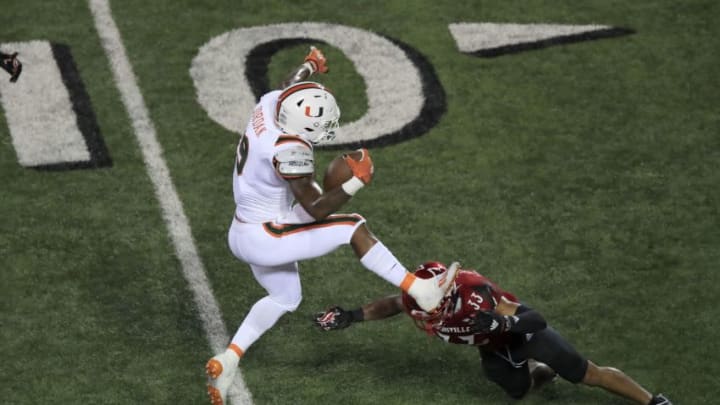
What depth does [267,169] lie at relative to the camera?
7488 mm

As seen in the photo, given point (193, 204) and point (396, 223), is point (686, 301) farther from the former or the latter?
point (193, 204)

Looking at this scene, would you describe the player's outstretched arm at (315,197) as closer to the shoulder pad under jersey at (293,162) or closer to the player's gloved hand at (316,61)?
the shoulder pad under jersey at (293,162)

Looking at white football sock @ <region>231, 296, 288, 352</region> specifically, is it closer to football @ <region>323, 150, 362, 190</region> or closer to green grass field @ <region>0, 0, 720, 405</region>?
green grass field @ <region>0, 0, 720, 405</region>

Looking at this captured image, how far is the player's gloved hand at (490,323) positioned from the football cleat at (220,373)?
137cm

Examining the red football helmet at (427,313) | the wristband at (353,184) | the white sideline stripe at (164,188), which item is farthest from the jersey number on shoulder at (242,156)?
the white sideline stripe at (164,188)

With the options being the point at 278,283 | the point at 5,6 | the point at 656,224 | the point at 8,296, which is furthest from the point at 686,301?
the point at 5,6

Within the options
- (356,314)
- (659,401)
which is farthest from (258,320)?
(659,401)

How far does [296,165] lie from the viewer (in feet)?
23.9

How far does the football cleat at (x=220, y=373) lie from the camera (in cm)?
764

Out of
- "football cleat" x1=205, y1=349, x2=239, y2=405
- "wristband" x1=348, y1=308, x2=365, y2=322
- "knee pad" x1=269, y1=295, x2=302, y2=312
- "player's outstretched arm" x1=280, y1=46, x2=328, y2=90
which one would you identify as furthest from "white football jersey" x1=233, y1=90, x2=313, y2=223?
"football cleat" x1=205, y1=349, x2=239, y2=405

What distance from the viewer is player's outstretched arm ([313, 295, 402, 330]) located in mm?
7746

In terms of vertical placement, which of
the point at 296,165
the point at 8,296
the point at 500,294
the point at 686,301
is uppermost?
the point at 296,165

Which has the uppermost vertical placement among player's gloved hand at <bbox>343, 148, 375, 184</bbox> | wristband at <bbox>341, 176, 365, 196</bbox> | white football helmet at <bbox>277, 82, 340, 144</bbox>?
white football helmet at <bbox>277, 82, 340, 144</bbox>

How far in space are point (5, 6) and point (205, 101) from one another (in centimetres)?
220
